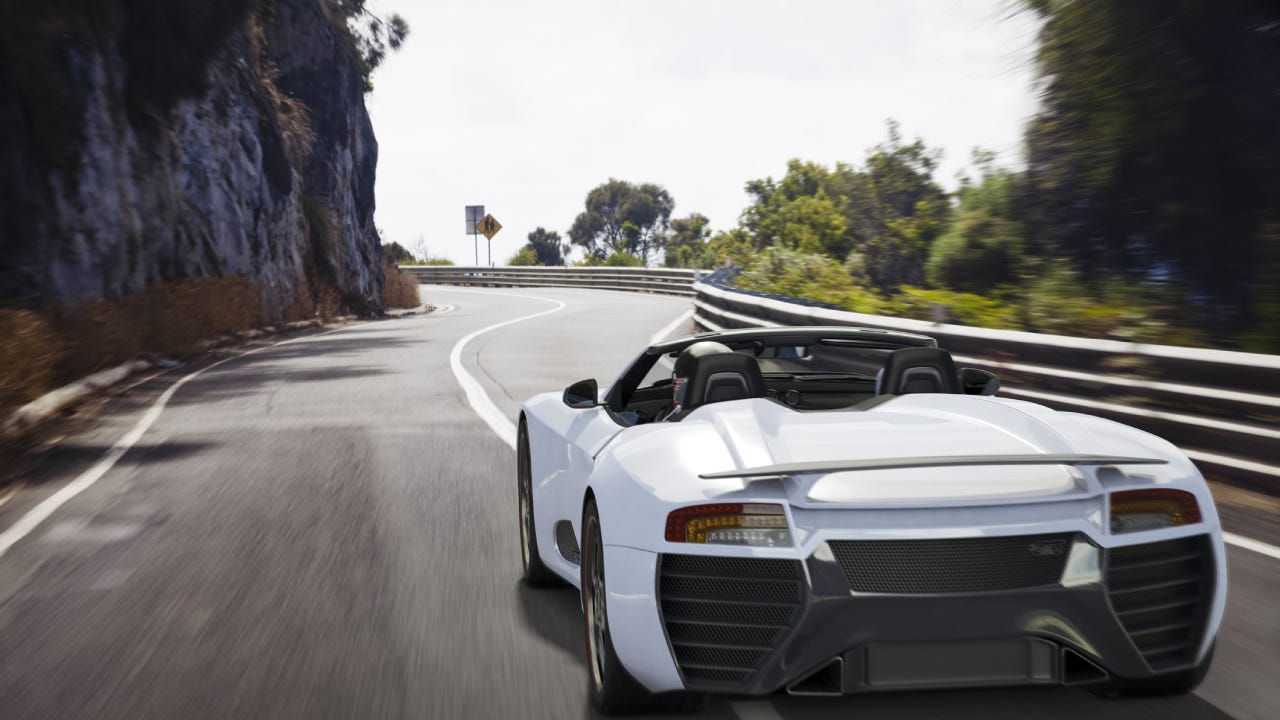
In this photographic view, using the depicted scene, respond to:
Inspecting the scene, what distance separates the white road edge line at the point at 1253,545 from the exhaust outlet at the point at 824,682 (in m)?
3.53

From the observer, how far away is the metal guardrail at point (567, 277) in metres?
A: 48.2

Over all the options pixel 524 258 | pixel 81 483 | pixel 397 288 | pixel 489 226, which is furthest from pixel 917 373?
pixel 524 258

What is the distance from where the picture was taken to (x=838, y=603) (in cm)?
327

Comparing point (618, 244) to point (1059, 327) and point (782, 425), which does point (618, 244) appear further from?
point (782, 425)

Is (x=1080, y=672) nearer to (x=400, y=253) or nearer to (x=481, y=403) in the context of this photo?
(x=481, y=403)

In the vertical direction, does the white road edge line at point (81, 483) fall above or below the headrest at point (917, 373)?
below

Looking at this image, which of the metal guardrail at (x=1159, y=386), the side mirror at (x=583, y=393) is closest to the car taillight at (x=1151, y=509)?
the side mirror at (x=583, y=393)

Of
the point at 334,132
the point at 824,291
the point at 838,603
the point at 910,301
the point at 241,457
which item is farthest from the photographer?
the point at 334,132

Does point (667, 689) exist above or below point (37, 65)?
below

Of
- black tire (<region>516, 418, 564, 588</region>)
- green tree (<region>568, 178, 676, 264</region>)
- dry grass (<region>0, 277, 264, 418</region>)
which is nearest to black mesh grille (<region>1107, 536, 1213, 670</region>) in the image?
black tire (<region>516, 418, 564, 588</region>)

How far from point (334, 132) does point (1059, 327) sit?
29.7 metres

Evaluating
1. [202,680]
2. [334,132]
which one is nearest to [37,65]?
[202,680]

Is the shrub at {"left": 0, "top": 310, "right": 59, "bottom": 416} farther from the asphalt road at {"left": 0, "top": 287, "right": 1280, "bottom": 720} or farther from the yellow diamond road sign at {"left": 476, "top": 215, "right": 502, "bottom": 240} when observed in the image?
the yellow diamond road sign at {"left": 476, "top": 215, "right": 502, "bottom": 240}

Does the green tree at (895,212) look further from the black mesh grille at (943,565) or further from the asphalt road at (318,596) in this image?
the black mesh grille at (943,565)
